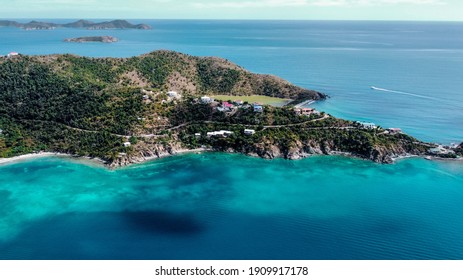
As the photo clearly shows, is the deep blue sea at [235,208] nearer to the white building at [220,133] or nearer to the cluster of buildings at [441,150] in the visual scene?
the cluster of buildings at [441,150]

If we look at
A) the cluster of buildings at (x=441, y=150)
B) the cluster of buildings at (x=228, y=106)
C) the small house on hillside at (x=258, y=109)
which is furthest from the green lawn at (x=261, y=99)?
the cluster of buildings at (x=441, y=150)

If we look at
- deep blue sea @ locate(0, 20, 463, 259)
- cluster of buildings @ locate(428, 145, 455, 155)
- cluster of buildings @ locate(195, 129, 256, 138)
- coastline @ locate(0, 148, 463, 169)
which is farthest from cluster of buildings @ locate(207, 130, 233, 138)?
cluster of buildings @ locate(428, 145, 455, 155)

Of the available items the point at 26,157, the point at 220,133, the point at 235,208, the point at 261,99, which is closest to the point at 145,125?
the point at 220,133

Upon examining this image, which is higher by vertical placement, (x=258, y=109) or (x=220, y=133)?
(x=258, y=109)

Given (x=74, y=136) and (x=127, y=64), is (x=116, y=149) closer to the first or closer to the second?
(x=74, y=136)

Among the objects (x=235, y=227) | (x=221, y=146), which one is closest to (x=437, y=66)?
(x=221, y=146)

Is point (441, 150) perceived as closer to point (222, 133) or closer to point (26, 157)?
point (222, 133)

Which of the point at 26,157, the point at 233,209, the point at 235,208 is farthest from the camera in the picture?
the point at 26,157
